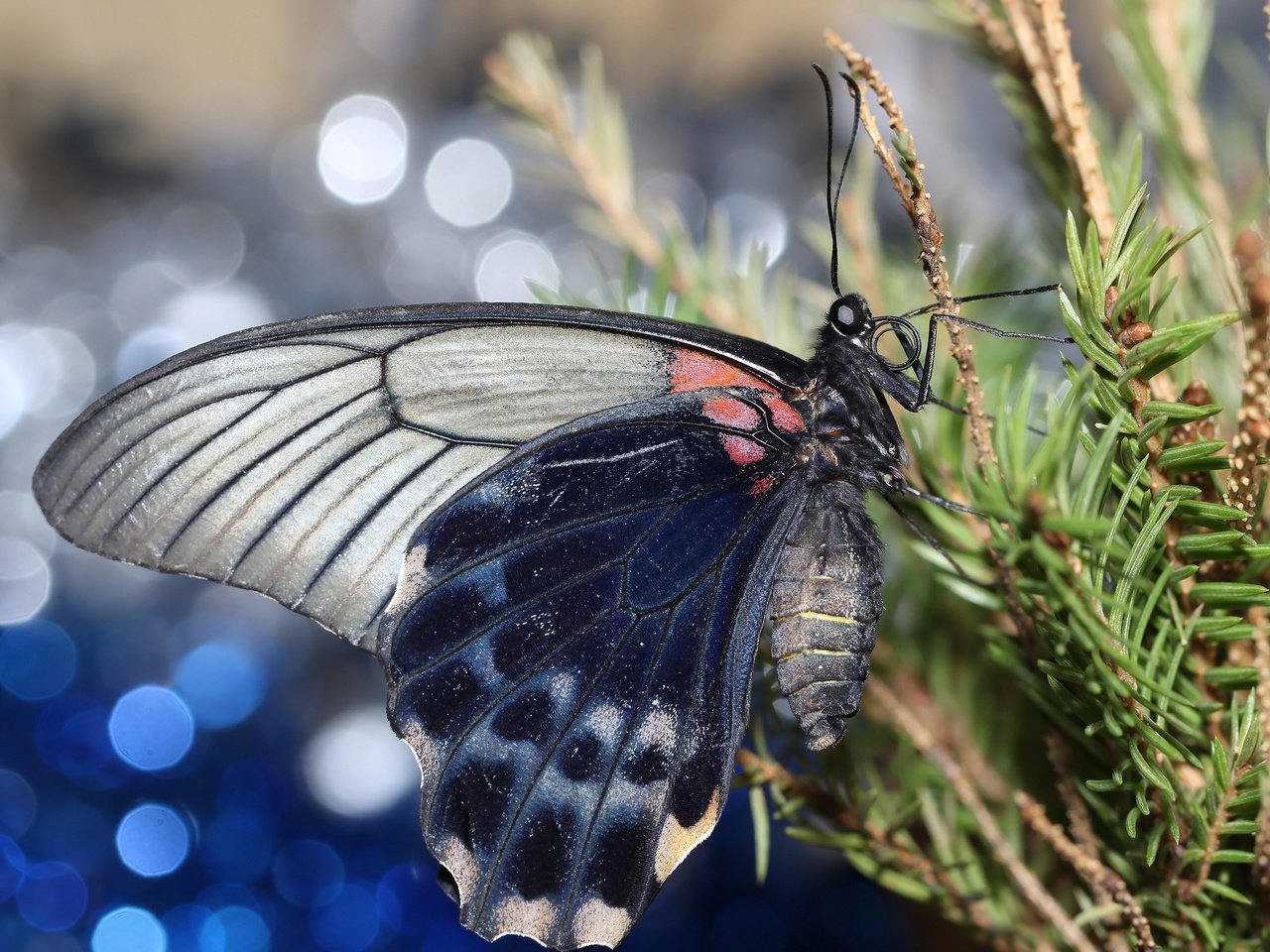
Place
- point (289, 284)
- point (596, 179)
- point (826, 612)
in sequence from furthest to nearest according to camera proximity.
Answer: point (289, 284)
point (596, 179)
point (826, 612)

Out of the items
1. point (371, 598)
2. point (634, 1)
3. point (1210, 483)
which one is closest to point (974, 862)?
point (1210, 483)

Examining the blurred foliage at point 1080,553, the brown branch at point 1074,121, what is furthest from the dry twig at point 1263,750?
the brown branch at point 1074,121

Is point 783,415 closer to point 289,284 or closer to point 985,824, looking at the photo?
point 985,824

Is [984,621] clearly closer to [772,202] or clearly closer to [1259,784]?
[1259,784]

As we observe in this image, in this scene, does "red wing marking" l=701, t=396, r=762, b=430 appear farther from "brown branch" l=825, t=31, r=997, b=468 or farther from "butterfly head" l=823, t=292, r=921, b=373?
"brown branch" l=825, t=31, r=997, b=468

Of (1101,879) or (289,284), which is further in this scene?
(289,284)

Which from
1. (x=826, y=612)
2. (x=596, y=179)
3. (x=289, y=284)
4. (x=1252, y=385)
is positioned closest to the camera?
(x=1252, y=385)

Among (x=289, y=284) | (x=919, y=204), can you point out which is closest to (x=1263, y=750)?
(x=919, y=204)
